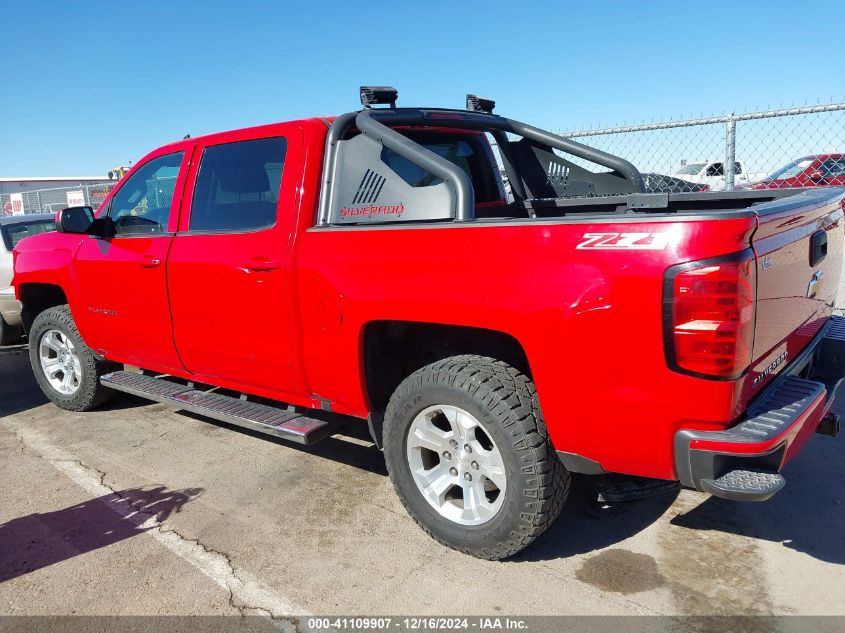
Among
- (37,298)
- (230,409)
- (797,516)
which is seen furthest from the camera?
(37,298)

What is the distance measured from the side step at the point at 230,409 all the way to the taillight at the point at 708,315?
196 centimetres

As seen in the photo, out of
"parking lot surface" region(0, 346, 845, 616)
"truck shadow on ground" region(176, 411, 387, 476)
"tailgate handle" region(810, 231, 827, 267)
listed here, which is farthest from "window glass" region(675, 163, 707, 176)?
"truck shadow on ground" region(176, 411, 387, 476)

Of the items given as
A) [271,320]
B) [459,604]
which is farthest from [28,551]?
[459,604]

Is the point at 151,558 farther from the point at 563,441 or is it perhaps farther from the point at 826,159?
the point at 826,159

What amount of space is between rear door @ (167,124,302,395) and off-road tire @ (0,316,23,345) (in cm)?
389

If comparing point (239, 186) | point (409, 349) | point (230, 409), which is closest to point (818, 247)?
point (409, 349)

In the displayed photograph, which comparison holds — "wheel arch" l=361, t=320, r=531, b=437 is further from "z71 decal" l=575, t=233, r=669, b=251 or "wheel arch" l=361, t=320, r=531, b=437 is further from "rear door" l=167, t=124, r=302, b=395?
"z71 decal" l=575, t=233, r=669, b=251

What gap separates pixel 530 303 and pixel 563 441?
573 mm

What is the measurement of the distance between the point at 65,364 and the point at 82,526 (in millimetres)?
2360

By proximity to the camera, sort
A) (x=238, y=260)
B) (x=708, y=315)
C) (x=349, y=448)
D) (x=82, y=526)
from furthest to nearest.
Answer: (x=349, y=448), (x=238, y=260), (x=82, y=526), (x=708, y=315)

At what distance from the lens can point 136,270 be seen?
435 centimetres

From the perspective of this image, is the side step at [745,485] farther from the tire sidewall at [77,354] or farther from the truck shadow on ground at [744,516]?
the tire sidewall at [77,354]

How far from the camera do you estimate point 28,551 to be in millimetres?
3256

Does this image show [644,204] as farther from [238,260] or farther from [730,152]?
[730,152]
